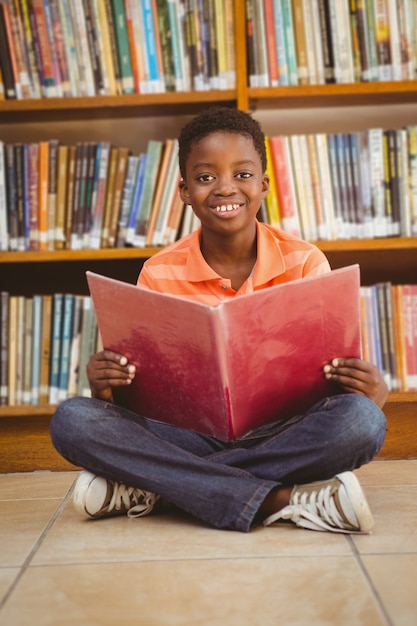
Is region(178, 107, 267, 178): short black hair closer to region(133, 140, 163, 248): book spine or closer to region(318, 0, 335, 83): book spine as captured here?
region(133, 140, 163, 248): book spine

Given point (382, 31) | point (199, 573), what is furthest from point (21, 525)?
point (382, 31)

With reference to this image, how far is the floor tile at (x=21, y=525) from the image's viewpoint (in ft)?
3.47

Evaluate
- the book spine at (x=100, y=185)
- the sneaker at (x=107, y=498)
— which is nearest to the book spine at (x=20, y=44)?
the book spine at (x=100, y=185)

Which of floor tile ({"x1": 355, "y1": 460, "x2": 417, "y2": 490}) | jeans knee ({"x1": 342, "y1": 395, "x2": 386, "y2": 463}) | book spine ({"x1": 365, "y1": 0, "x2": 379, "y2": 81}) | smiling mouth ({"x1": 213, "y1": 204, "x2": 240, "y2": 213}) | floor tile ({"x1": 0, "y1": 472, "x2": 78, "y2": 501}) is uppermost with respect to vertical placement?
book spine ({"x1": 365, "y1": 0, "x2": 379, "y2": 81})

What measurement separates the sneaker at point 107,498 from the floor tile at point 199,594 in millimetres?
214

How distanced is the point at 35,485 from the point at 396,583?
0.91 meters

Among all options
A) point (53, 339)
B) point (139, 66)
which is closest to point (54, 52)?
point (139, 66)

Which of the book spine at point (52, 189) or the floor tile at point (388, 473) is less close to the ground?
the book spine at point (52, 189)

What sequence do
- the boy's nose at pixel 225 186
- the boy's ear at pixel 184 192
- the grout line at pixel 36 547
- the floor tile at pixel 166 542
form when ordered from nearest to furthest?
1. the grout line at pixel 36 547
2. the floor tile at pixel 166 542
3. the boy's nose at pixel 225 186
4. the boy's ear at pixel 184 192

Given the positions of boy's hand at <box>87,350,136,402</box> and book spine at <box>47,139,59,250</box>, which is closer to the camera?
boy's hand at <box>87,350,136,402</box>

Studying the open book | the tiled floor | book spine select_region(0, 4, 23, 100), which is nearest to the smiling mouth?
the open book

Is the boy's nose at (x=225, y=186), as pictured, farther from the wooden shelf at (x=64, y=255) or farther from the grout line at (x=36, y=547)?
the grout line at (x=36, y=547)

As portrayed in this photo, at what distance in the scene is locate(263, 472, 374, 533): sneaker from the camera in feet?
3.53

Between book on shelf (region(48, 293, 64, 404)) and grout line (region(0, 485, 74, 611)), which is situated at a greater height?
book on shelf (region(48, 293, 64, 404))
